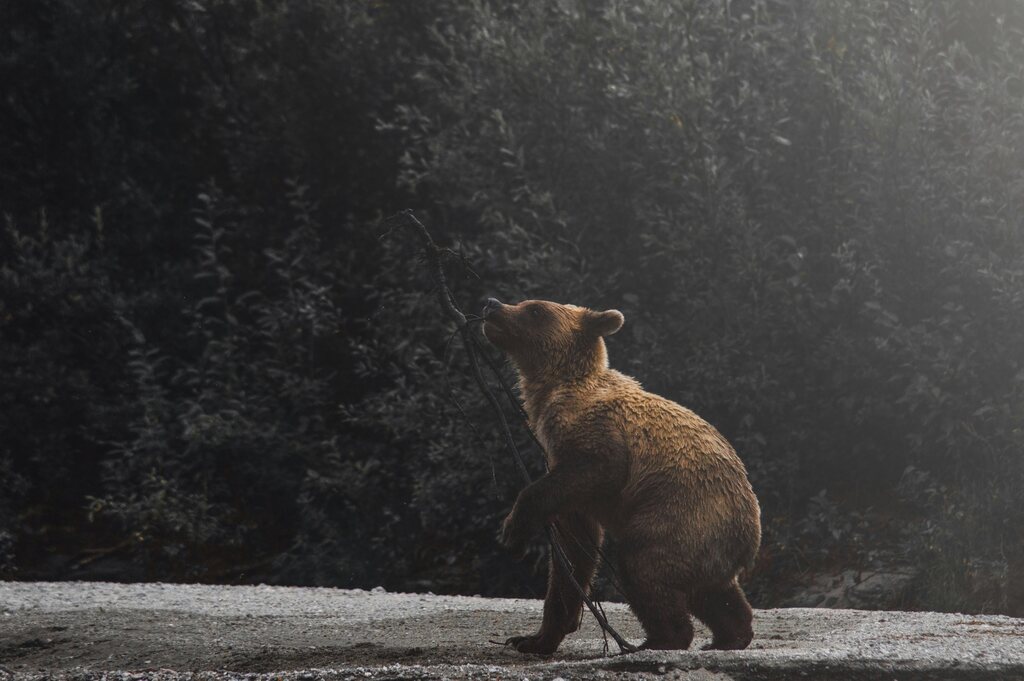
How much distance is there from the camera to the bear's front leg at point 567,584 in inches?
195

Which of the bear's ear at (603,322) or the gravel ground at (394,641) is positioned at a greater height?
the bear's ear at (603,322)

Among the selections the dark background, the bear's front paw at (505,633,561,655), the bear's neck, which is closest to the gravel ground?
the bear's front paw at (505,633,561,655)

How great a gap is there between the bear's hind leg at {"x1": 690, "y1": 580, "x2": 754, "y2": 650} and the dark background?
7.66 ft

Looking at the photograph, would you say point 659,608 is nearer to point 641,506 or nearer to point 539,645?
point 641,506

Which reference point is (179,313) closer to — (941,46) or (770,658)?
(941,46)

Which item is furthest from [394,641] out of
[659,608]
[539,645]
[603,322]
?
[603,322]

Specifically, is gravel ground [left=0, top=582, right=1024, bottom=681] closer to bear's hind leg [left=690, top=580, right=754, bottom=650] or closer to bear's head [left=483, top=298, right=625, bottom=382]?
bear's hind leg [left=690, top=580, right=754, bottom=650]

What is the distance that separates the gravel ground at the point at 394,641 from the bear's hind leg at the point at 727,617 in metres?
0.13

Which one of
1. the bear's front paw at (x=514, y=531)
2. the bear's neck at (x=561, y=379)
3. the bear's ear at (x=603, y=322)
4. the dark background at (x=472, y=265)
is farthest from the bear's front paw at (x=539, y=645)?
the dark background at (x=472, y=265)

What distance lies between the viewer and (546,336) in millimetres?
5172

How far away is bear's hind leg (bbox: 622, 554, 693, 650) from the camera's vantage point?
4488 mm

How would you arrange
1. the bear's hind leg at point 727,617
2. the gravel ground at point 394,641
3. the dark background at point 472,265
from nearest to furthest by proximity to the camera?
the gravel ground at point 394,641 → the bear's hind leg at point 727,617 → the dark background at point 472,265

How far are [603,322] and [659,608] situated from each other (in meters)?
1.30

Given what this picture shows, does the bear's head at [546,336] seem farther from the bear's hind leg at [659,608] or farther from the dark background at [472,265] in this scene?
the dark background at [472,265]
